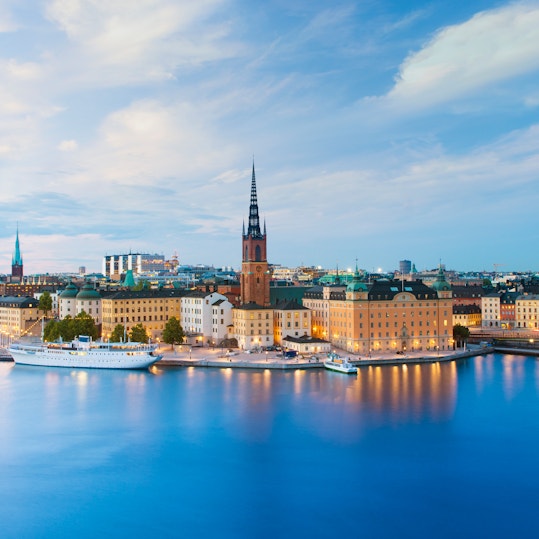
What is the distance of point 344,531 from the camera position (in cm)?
1680

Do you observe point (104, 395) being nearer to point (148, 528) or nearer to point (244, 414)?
point (244, 414)

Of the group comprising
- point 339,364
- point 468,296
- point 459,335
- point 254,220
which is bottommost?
point 339,364

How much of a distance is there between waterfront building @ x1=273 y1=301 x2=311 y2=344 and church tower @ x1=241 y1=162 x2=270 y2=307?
18.5ft

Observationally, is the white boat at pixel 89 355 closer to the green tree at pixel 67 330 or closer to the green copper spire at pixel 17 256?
the green tree at pixel 67 330

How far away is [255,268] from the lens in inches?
2010

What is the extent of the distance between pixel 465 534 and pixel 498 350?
102 feet

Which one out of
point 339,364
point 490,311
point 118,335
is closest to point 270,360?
point 339,364

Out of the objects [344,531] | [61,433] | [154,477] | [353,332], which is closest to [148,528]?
[154,477]

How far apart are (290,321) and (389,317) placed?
6.26m

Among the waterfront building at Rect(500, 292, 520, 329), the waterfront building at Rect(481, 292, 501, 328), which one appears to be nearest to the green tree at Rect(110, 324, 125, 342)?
the waterfront building at Rect(481, 292, 501, 328)

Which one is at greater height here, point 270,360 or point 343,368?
point 270,360

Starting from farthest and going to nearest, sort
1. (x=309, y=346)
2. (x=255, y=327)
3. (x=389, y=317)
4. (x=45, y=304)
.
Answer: (x=45, y=304) < (x=255, y=327) < (x=389, y=317) < (x=309, y=346)

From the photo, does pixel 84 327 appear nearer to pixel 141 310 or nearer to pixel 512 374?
pixel 141 310

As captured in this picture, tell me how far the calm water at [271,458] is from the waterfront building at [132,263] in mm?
129449
